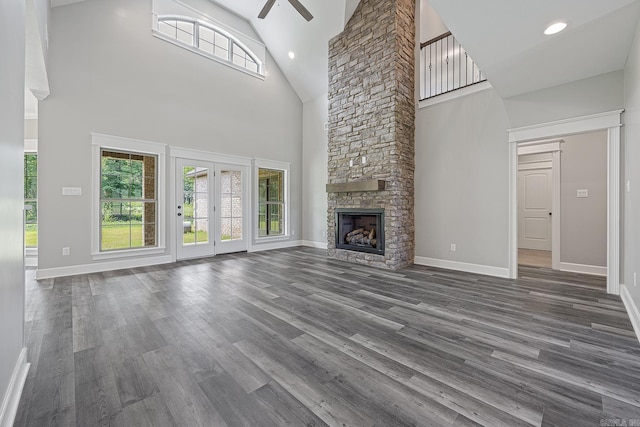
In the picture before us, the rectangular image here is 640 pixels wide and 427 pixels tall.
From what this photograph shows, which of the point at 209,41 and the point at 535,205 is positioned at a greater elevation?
the point at 209,41

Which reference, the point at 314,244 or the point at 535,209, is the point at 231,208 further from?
the point at 535,209

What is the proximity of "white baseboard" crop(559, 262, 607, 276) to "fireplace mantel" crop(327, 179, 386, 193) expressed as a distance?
10.7 ft

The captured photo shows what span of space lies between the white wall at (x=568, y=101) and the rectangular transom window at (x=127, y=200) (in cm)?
610

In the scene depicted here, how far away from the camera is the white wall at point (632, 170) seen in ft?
8.05

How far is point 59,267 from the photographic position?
410 cm

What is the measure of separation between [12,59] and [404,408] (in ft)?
9.56

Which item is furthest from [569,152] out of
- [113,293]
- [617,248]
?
[113,293]

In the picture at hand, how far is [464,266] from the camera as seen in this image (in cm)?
452

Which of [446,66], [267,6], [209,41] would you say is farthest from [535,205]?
[209,41]

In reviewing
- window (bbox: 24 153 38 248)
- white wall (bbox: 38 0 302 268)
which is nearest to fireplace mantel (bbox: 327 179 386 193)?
white wall (bbox: 38 0 302 268)

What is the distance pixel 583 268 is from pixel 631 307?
85.2 inches

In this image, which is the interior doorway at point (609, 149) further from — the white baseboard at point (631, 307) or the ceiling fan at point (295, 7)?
the ceiling fan at point (295, 7)

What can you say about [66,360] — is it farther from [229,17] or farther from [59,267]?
[229,17]

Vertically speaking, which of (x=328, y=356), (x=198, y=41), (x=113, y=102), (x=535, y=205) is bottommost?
(x=328, y=356)
